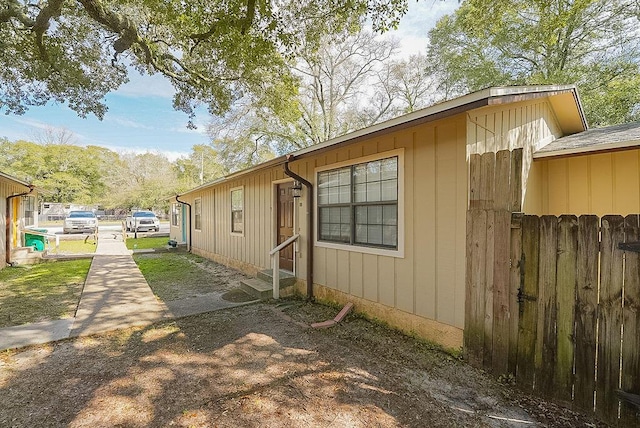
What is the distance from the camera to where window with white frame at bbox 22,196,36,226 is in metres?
12.5

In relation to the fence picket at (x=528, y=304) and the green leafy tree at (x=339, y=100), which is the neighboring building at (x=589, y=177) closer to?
the fence picket at (x=528, y=304)

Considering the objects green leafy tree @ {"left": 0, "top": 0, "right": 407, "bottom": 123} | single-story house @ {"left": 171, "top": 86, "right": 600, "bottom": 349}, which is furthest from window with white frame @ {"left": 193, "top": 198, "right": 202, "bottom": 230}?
single-story house @ {"left": 171, "top": 86, "right": 600, "bottom": 349}

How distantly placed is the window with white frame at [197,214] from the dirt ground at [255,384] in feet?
28.8

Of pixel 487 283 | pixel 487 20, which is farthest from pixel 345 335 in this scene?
pixel 487 20

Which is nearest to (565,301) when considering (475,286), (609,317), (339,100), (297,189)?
(609,317)

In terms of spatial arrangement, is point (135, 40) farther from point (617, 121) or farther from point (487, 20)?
point (617, 121)

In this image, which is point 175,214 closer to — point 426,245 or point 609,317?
point 426,245

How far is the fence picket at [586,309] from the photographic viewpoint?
7.80 feet

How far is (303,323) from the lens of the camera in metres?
4.57

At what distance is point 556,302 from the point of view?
2.59 metres

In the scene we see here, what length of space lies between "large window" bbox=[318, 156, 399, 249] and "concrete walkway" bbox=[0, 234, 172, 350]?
10.1ft

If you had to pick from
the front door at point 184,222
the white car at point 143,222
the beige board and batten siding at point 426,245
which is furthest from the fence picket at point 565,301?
the white car at point 143,222

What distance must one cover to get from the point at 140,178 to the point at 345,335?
51.9 meters

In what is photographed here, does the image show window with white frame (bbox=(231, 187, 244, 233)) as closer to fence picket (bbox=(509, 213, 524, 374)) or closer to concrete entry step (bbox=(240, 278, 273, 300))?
concrete entry step (bbox=(240, 278, 273, 300))
